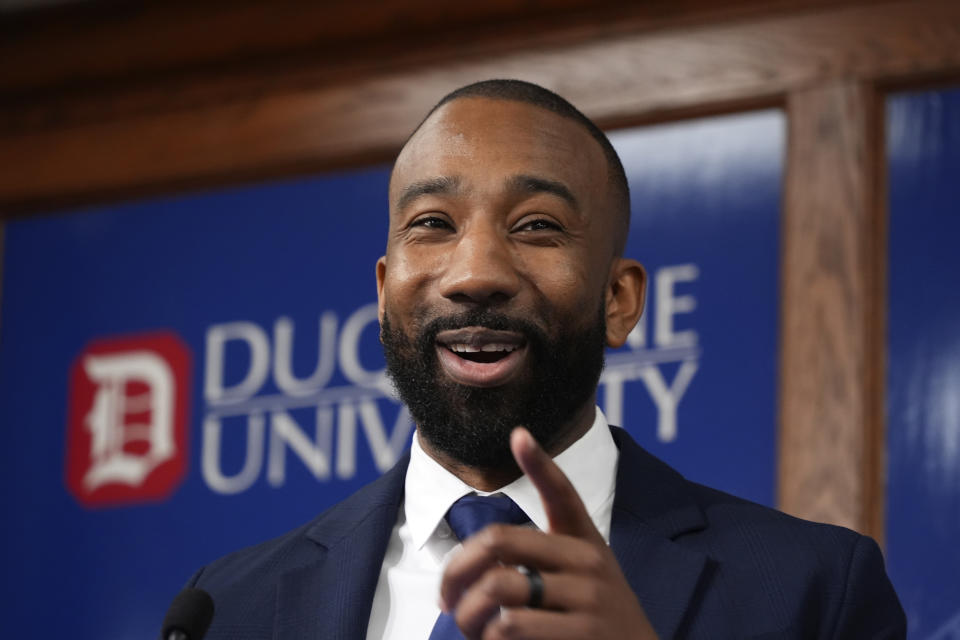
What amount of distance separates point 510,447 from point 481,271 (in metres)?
0.19

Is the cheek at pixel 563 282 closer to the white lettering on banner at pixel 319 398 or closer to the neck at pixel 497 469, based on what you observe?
the neck at pixel 497 469

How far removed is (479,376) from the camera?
5.75 ft

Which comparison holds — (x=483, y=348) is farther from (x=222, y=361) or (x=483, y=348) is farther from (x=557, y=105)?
(x=222, y=361)

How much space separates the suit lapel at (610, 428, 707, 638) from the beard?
0.11 meters

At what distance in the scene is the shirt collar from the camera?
70.1 inches

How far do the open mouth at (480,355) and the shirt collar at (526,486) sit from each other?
127 millimetres

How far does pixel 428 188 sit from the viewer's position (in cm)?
183

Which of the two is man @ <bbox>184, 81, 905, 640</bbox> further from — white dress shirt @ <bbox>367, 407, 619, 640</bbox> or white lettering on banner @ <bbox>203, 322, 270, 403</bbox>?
A: white lettering on banner @ <bbox>203, 322, 270, 403</bbox>

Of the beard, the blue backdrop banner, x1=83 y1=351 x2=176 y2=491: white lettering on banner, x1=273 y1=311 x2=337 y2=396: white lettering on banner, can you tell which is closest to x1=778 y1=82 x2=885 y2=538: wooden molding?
the blue backdrop banner

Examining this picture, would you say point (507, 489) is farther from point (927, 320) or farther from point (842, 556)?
point (927, 320)

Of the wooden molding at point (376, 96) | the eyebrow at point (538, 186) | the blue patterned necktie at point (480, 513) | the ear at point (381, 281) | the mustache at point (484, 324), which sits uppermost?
the wooden molding at point (376, 96)

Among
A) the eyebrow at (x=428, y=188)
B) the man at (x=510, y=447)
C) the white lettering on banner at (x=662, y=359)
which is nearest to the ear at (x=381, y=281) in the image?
the man at (x=510, y=447)

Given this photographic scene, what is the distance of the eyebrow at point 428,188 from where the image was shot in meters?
1.81

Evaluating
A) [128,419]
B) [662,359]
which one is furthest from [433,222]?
[128,419]
